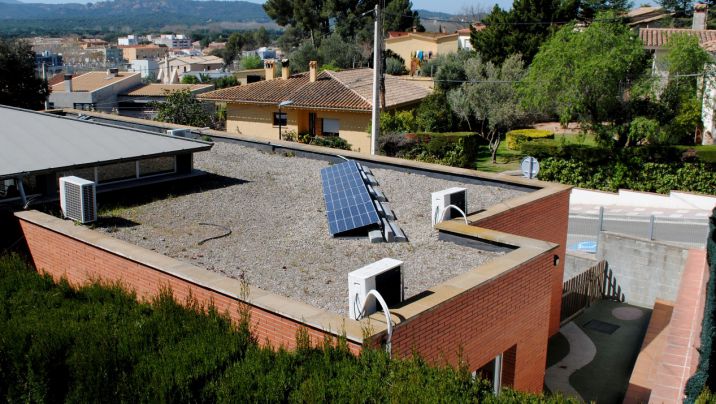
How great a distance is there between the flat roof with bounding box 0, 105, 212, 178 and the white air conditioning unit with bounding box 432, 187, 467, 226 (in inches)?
217

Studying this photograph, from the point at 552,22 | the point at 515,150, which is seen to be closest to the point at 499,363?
the point at 515,150

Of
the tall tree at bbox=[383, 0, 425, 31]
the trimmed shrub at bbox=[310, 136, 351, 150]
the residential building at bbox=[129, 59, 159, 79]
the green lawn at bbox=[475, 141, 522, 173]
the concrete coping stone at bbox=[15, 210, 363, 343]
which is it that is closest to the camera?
the concrete coping stone at bbox=[15, 210, 363, 343]

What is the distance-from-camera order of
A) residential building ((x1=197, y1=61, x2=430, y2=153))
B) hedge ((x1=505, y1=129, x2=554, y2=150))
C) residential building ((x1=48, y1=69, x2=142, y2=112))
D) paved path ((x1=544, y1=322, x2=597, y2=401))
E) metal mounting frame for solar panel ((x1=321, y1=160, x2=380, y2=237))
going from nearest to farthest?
metal mounting frame for solar panel ((x1=321, y1=160, x2=380, y2=237)), paved path ((x1=544, y1=322, x2=597, y2=401)), residential building ((x1=197, y1=61, x2=430, y2=153)), hedge ((x1=505, y1=129, x2=554, y2=150)), residential building ((x1=48, y1=69, x2=142, y2=112))

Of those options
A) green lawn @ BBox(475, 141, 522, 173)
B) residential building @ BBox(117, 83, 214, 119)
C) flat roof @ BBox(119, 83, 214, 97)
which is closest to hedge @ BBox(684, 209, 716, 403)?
green lawn @ BBox(475, 141, 522, 173)

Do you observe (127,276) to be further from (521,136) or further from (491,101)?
(521,136)

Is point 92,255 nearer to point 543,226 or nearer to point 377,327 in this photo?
point 377,327

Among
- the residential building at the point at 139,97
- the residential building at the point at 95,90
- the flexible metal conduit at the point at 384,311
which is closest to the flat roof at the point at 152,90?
the residential building at the point at 139,97

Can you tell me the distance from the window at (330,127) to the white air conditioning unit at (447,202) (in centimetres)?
2574

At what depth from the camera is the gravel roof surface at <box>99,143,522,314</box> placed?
909cm

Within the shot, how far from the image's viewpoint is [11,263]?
9469mm

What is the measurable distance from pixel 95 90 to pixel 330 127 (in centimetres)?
2879

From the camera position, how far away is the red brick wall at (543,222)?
39.0ft

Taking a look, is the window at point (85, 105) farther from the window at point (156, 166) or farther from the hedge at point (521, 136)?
the window at point (156, 166)

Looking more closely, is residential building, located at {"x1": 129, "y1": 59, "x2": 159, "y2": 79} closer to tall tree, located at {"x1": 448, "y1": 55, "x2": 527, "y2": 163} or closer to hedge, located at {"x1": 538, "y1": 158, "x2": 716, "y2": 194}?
tall tree, located at {"x1": 448, "y1": 55, "x2": 527, "y2": 163}
